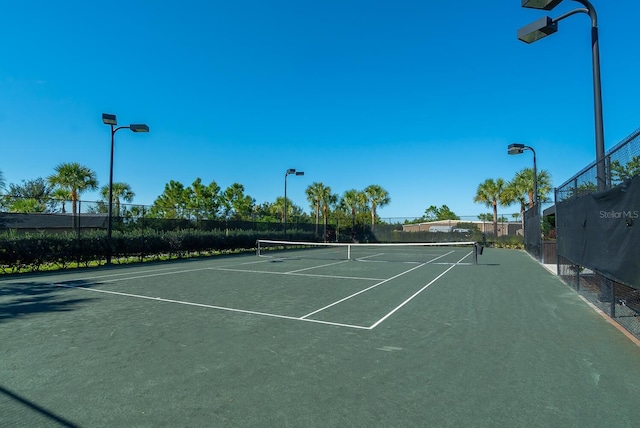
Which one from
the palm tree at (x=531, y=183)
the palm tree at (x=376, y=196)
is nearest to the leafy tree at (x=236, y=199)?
the palm tree at (x=376, y=196)

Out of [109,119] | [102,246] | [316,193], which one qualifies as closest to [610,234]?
[109,119]

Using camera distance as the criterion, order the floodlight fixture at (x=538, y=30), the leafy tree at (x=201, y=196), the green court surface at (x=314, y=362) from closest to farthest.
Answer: the green court surface at (x=314, y=362) → the floodlight fixture at (x=538, y=30) → the leafy tree at (x=201, y=196)

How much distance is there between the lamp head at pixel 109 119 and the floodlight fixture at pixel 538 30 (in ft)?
52.2

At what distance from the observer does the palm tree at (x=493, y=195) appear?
38.8 metres

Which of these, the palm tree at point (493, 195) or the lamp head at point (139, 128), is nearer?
the lamp head at point (139, 128)

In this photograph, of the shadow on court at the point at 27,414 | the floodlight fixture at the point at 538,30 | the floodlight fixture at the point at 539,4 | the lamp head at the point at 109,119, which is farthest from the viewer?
the lamp head at the point at 109,119

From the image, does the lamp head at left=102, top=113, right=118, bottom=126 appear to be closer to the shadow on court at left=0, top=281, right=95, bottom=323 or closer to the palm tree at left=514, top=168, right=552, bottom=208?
the shadow on court at left=0, top=281, right=95, bottom=323

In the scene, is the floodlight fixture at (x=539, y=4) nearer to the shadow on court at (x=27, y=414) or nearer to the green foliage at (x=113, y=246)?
the shadow on court at (x=27, y=414)

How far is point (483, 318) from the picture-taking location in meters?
6.93

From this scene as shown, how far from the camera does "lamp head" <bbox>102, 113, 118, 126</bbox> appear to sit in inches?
651

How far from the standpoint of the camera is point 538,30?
275 inches

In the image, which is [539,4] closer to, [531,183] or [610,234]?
[610,234]

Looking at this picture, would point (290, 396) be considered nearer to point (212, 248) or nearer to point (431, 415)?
point (431, 415)

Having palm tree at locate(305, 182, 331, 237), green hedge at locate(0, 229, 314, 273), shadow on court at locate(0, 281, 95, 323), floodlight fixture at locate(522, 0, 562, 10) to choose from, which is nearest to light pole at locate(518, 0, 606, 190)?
floodlight fixture at locate(522, 0, 562, 10)
